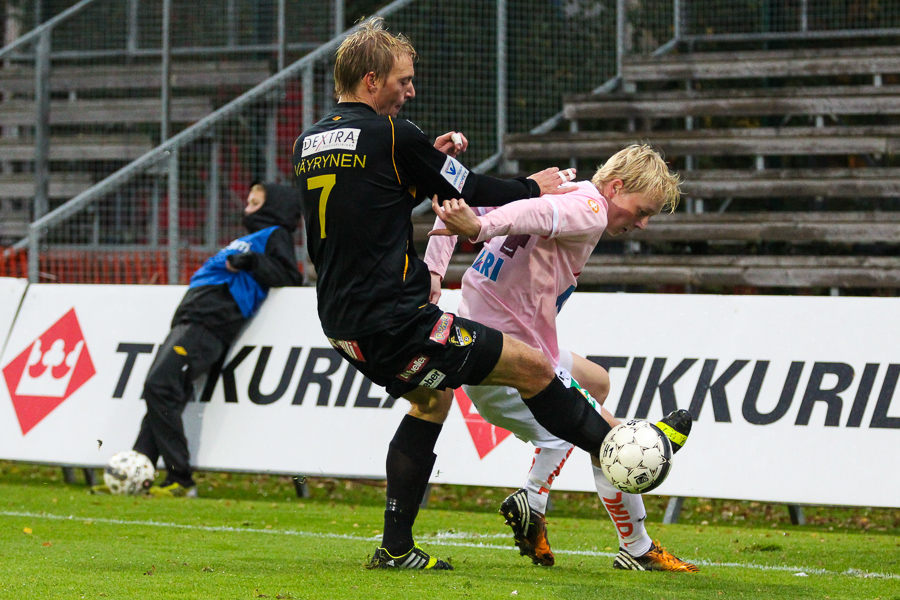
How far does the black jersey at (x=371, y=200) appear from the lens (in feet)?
13.5

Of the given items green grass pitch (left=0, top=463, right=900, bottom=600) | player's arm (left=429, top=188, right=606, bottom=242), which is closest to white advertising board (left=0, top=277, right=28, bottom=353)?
green grass pitch (left=0, top=463, right=900, bottom=600)

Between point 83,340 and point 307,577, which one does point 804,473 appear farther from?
point 83,340

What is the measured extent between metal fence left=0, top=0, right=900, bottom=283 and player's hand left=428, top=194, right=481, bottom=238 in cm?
677

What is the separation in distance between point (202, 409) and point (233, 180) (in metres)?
4.39

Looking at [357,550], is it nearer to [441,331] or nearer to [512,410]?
[512,410]

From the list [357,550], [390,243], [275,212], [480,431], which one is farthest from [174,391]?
[390,243]

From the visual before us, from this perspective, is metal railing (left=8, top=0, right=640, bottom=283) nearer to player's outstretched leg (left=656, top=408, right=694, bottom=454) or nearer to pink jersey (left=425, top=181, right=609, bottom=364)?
pink jersey (left=425, top=181, right=609, bottom=364)

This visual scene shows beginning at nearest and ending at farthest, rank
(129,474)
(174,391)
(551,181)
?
1. (551,181)
2. (129,474)
3. (174,391)

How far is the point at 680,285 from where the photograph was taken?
11.0 metres

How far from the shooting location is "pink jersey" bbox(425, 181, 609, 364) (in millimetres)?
4426

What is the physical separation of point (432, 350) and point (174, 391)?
3.84 metres

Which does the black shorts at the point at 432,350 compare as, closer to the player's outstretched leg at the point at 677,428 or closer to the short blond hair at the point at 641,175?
the player's outstretched leg at the point at 677,428

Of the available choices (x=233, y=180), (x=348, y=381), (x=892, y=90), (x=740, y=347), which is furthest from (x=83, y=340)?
(x=892, y=90)

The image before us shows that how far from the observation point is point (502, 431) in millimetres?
6969
